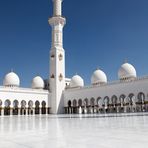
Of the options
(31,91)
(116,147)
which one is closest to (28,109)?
(31,91)

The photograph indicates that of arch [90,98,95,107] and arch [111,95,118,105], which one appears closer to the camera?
arch [111,95,118,105]

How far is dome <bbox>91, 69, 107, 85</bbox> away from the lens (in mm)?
35375

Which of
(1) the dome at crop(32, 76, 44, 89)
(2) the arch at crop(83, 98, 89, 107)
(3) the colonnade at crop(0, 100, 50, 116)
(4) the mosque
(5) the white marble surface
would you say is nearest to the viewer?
(5) the white marble surface

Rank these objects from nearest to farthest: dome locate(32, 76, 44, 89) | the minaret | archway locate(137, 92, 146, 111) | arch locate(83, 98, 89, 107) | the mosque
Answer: archway locate(137, 92, 146, 111) < the mosque < arch locate(83, 98, 89, 107) < the minaret < dome locate(32, 76, 44, 89)

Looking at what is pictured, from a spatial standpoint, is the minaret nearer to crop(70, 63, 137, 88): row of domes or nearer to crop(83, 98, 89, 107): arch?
crop(70, 63, 137, 88): row of domes

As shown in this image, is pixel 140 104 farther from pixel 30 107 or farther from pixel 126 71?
pixel 30 107

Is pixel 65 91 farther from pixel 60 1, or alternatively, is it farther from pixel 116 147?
pixel 116 147

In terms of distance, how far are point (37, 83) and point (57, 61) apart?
6322 millimetres

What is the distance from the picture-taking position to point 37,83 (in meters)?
40.8

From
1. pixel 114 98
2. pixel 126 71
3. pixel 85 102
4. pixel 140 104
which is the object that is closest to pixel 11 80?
pixel 85 102

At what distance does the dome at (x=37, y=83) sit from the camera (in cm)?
4058

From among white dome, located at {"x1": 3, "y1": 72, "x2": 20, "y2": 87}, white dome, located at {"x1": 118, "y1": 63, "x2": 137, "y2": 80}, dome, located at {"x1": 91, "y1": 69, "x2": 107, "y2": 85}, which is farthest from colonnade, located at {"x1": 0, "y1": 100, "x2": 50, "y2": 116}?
white dome, located at {"x1": 118, "y1": 63, "x2": 137, "y2": 80}

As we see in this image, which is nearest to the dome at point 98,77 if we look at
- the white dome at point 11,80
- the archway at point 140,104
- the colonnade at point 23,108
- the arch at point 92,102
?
the arch at point 92,102

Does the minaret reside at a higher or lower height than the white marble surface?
higher
